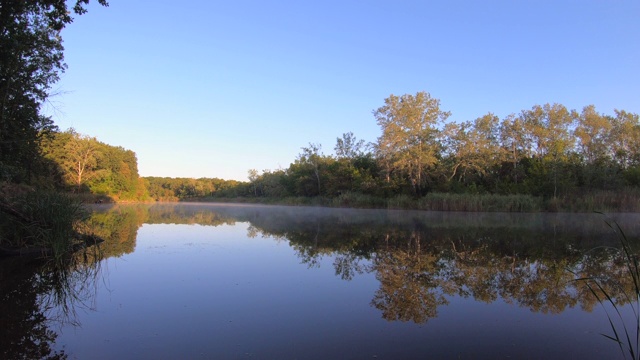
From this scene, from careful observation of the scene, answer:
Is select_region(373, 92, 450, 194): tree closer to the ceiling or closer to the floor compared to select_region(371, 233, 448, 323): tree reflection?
closer to the ceiling

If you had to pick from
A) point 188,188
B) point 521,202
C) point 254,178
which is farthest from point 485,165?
point 188,188

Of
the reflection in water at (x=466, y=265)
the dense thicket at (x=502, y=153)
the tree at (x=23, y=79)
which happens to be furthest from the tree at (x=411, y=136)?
the tree at (x=23, y=79)

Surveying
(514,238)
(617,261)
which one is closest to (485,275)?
(617,261)

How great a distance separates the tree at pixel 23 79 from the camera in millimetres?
10477

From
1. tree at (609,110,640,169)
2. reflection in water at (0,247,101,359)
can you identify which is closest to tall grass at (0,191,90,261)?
reflection in water at (0,247,101,359)

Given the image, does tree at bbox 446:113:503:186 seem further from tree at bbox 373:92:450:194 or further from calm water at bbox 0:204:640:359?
calm water at bbox 0:204:640:359

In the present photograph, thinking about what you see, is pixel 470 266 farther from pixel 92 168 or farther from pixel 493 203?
pixel 92 168

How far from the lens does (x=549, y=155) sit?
1443 inches

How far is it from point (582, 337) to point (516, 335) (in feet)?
2.36

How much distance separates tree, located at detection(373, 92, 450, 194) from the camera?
36219mm

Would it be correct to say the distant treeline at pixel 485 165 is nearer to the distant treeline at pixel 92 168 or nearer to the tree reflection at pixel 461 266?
the distant treeline at pixel 92 168

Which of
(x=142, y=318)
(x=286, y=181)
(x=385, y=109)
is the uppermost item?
(x=385, y=109)

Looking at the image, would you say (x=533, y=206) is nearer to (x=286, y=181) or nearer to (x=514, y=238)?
(x=514, y=238)

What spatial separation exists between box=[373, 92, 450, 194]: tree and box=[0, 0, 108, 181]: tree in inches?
1106
